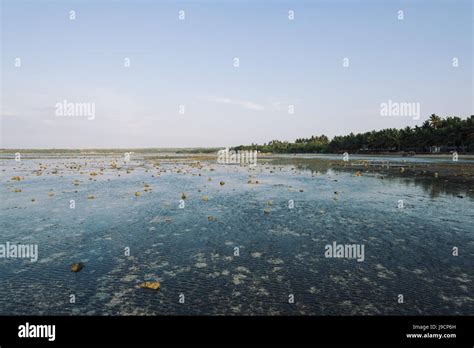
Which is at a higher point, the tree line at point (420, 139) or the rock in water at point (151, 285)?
the tree line at point (420, 139)

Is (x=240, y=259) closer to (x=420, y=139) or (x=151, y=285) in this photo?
(x=151, y=285)

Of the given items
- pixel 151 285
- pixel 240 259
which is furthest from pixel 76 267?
pixel 240 259

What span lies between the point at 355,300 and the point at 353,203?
57.5ft

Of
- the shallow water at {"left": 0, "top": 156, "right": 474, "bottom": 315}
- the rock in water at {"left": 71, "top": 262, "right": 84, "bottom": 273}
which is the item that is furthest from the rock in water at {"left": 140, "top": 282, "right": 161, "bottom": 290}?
the rock in water at {"left": 71, "top": 262, "right": 84, "bottom": 273}

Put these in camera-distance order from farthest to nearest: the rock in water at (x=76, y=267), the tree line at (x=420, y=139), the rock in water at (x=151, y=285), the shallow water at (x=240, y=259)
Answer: the tree line at (x=420, y=139)
the rock in water at (x=76, y=267)
the rock in water at (x=151, y=285)
the shallow water at (x=240, y=259)

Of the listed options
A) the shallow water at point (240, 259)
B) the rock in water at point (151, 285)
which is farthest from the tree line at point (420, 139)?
the rock in water at point (151, 285)

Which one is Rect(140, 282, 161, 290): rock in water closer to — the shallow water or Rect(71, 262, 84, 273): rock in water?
the shallow water

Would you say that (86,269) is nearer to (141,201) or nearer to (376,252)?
(376,252)

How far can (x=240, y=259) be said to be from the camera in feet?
42.0

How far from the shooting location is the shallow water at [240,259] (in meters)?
9.04

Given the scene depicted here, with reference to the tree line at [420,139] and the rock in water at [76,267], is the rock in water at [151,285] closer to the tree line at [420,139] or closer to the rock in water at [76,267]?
the rock in water at [76,267]

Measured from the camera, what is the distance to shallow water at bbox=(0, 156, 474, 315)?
9039 millimetres
